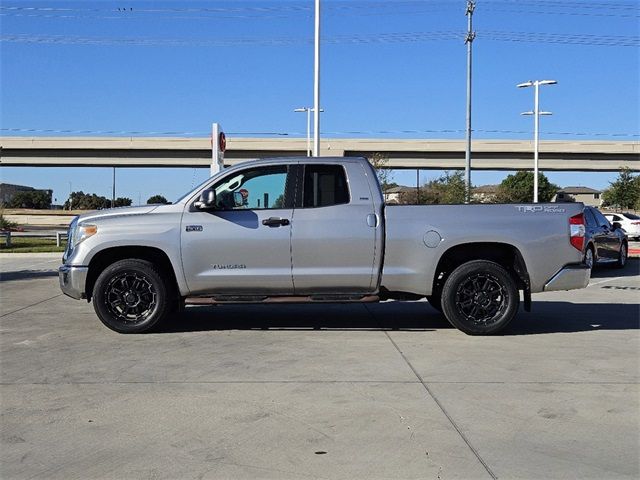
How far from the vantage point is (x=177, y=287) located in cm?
809

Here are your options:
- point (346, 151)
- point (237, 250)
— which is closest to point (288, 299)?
point (237, 250)

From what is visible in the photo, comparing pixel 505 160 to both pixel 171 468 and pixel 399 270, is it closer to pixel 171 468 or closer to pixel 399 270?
pixel 399 270

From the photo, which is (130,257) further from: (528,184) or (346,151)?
(528,184)

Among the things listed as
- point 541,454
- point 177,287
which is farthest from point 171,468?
point 177,287

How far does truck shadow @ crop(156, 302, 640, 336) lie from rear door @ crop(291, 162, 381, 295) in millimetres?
882

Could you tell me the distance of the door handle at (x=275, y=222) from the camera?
7848 millimetres

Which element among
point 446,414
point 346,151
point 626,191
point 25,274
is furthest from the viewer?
point 346,151

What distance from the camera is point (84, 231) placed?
7980 mm

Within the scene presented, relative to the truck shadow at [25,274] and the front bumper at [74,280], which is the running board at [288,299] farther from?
the truck shadow at [25,274]

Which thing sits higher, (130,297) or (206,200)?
(206,200)

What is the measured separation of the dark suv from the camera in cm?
1541

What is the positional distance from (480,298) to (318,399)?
3316 mm

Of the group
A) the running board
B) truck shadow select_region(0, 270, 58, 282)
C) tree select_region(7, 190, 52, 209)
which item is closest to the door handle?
the running board

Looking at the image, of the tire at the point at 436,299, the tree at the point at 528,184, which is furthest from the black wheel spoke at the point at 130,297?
the tree at the point at 528,184
